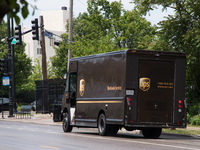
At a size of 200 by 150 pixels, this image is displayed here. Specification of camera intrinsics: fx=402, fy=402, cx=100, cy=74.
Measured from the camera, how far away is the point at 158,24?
2098cm

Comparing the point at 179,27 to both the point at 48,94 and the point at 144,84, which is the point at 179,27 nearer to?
the point at 144,84

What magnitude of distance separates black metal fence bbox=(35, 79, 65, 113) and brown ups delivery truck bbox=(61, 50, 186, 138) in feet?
47.1

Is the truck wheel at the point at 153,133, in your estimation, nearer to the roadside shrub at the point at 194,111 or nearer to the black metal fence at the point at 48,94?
the roadside shrub at the point at 194,111

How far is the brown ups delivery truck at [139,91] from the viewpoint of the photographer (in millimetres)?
14055

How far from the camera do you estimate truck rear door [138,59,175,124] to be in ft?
46.6

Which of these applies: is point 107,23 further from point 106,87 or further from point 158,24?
point 106,87

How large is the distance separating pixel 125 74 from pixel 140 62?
2.32 ft

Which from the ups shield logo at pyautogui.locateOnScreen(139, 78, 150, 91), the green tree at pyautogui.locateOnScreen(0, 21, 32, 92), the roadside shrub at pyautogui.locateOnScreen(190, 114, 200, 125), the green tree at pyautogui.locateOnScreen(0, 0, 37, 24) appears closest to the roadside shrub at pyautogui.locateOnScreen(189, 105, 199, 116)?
the roadside shrub at pyautogui.locateOnScreen(190, 114, 200, 125)

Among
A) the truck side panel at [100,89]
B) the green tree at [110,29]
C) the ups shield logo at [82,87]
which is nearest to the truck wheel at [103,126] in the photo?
the truck side panel at [100,89]

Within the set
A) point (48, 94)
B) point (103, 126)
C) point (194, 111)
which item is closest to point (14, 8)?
point (103, 126)

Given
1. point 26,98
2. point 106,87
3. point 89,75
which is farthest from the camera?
point 26,98

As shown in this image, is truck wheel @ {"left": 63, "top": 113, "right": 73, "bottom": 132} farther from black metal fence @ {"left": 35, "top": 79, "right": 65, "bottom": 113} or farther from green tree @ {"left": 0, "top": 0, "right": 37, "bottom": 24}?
green tree @ {"left": 0, "top": 0, "right": 37, "bottom": 24}

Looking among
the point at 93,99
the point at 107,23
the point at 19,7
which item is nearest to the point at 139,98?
the point at 93,99

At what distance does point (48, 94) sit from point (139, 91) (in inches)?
740
